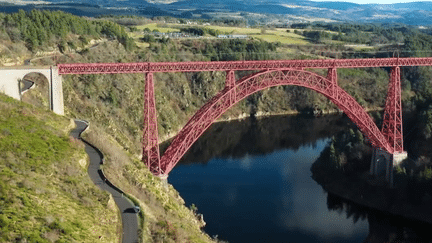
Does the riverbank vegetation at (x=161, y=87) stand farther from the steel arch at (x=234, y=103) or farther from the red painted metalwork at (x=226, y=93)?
the steel arch at (x=234, y=103)

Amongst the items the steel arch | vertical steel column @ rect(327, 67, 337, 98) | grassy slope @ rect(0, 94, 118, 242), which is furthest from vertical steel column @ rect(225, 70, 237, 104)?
grassy slope @ rect(0, 94, 118, 242)

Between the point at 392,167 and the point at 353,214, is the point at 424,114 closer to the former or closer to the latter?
the point at 392,167

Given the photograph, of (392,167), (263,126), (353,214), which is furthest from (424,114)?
(263,126)

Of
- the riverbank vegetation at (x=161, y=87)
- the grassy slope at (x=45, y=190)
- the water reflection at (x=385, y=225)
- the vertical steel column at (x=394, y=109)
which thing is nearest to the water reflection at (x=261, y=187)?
the water reflection at (x=385, y=225)

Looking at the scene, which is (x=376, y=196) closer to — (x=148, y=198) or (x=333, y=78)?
(x=333, y=78)

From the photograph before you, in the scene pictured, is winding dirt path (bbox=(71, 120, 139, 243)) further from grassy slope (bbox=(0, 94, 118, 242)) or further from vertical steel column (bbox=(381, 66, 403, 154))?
vertical steel column (bbox=(381, 66, 403, 154))

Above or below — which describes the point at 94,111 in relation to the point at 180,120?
above
